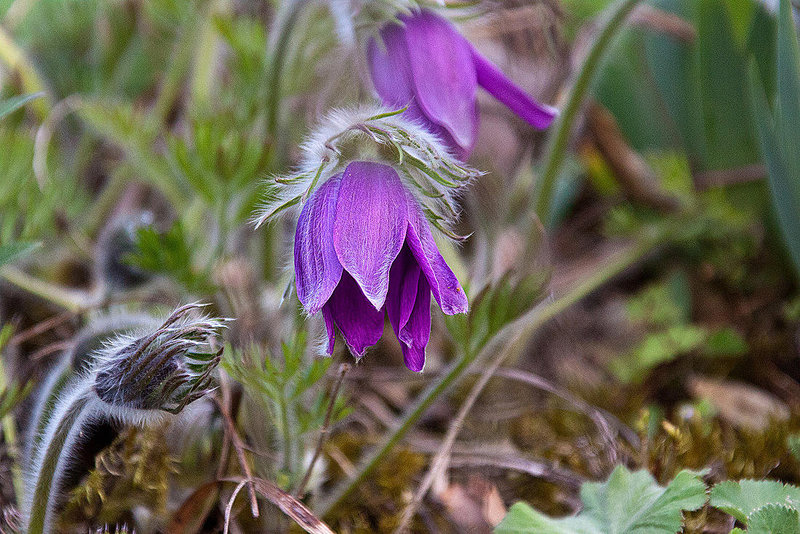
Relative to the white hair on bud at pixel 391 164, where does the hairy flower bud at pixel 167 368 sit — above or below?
below

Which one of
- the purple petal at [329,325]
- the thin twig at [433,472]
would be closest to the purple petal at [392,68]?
the purple petal at [329,325]

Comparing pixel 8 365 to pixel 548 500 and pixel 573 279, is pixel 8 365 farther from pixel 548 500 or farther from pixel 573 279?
pixel 573 279

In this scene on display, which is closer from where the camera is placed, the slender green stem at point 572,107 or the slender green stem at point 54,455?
the slender green stem at point 54,455

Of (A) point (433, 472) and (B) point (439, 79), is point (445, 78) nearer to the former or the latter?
(B) point (439, 79)

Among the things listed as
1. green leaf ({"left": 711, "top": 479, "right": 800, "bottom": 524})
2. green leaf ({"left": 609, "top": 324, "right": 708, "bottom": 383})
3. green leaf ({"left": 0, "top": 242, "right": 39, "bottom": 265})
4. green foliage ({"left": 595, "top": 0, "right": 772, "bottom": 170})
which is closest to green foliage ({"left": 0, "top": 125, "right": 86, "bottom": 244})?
green leaf ({"left": 0, "top": 242, "right": 39, "bottom": 265})

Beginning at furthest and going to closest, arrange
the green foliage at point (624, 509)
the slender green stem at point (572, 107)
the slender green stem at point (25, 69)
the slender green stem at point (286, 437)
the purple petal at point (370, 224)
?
1. the slender green stem at point (25, 69)
2. the slender green stem at point (572, 107)
3. the slender green stem at point (286, 437)
4. the green foliage at point (624, 509)
5. the purple petal at point (370, 224)

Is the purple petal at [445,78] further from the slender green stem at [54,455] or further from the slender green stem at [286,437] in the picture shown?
the slender green stem at [54,455]
